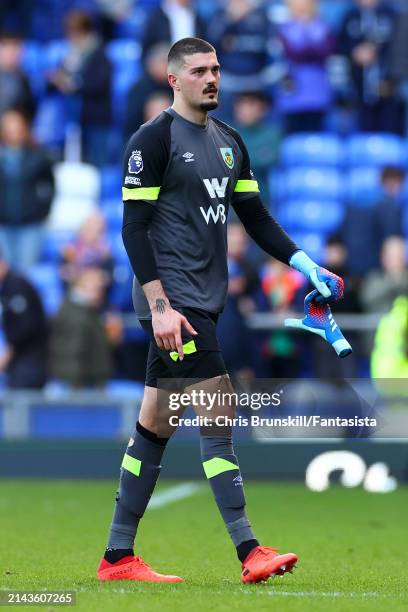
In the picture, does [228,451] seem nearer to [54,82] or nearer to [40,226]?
[40,226]

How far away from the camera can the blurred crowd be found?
1387 cm

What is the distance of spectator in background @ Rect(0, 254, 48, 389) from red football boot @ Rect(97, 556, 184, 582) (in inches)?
292

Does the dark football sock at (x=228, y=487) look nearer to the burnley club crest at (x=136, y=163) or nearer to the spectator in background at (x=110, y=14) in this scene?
the burnley club crest at (x=136, y=163)

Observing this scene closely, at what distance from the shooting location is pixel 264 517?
33.0 ft

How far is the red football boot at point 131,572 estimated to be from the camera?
6.39 m

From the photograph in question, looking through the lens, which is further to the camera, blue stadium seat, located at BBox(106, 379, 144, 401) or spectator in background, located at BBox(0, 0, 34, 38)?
spectator in background, located at BBox(0, 0, 34, 38)

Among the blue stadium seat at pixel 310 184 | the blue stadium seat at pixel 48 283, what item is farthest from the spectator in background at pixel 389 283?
the blue stadium seat at pixel 48 283

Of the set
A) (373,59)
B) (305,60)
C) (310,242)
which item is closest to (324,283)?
(310,242)

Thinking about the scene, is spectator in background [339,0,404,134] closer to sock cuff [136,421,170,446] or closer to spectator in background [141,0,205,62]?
spectator in background [141,0,205,62]

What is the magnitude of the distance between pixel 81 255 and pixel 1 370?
1457 mm

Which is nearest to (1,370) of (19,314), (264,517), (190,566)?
(19,314)

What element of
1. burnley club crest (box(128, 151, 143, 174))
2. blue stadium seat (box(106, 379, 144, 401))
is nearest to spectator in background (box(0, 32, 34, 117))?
blue stadium seat (box(106, 379, 144, 401))

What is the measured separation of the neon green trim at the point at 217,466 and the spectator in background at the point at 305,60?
11.1 m

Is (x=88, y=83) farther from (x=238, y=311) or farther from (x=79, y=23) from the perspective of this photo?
(x=238, y=311)
